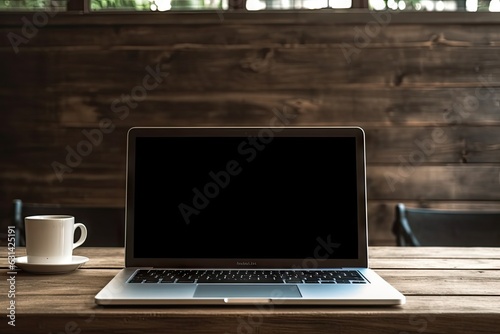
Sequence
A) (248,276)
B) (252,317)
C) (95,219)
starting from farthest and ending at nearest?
(95,219) → (248,276) → (252,317)

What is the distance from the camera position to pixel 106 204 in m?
2.15

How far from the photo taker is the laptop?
90 cm

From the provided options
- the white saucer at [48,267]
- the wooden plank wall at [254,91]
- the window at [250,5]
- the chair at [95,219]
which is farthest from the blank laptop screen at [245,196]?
the window at [250,5]

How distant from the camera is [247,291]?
75 centimetres

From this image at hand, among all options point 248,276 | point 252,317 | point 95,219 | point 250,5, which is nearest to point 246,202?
point 248,276

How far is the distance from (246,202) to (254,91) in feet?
4.18

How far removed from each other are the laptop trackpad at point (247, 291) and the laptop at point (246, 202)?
9cm

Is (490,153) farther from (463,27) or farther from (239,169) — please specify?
(239,169)

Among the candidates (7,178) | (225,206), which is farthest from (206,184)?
(7,178)

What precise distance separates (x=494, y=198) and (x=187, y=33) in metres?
1.38

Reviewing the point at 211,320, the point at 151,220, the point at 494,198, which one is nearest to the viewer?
the point at 211,320

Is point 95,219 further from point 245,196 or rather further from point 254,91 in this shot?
point 254,91

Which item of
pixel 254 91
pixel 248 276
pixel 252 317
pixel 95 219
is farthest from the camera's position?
pixel 254 91

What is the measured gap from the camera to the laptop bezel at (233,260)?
2.94ft
